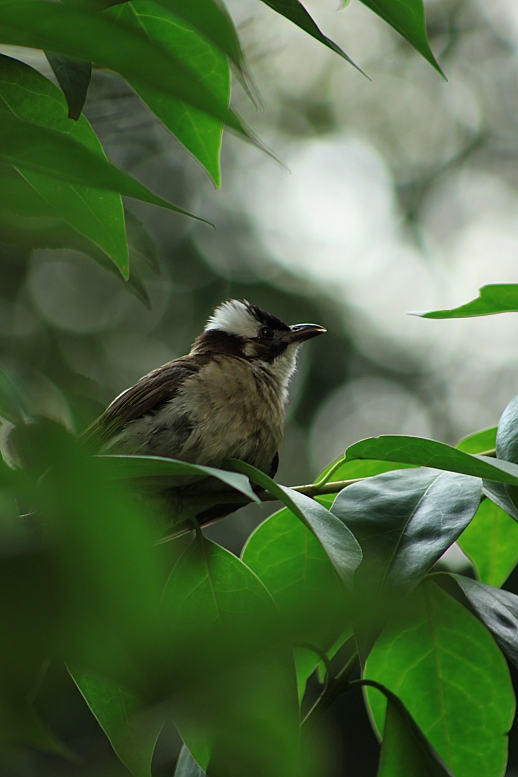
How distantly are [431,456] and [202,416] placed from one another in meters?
1.12

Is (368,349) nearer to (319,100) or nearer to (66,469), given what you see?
(319,100)

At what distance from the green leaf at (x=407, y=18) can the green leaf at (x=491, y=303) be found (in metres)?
0.59

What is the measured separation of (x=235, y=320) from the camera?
307 centimetres

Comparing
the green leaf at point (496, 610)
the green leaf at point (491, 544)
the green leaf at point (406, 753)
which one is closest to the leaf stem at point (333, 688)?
the green leaf at point (406, 753)

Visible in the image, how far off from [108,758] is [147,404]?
6.53 ft

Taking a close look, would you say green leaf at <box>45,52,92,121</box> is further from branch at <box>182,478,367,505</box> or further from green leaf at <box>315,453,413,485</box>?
green leaf at <box>315,453,413,485</box>

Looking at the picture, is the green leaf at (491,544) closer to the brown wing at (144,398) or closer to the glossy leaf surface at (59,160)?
the brown wing at (144,398)

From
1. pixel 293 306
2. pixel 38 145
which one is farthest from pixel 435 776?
pixel 293 306


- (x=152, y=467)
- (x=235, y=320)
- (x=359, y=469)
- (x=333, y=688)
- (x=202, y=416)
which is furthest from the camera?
(x=235, y=320)

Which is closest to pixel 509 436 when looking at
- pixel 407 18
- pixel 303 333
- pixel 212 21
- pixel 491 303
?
pixel 491 303

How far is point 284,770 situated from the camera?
270 millimetres

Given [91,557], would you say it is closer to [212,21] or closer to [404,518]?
[212,21]

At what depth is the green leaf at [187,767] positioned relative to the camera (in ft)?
4.21

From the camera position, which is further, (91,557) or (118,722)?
(118,722)
